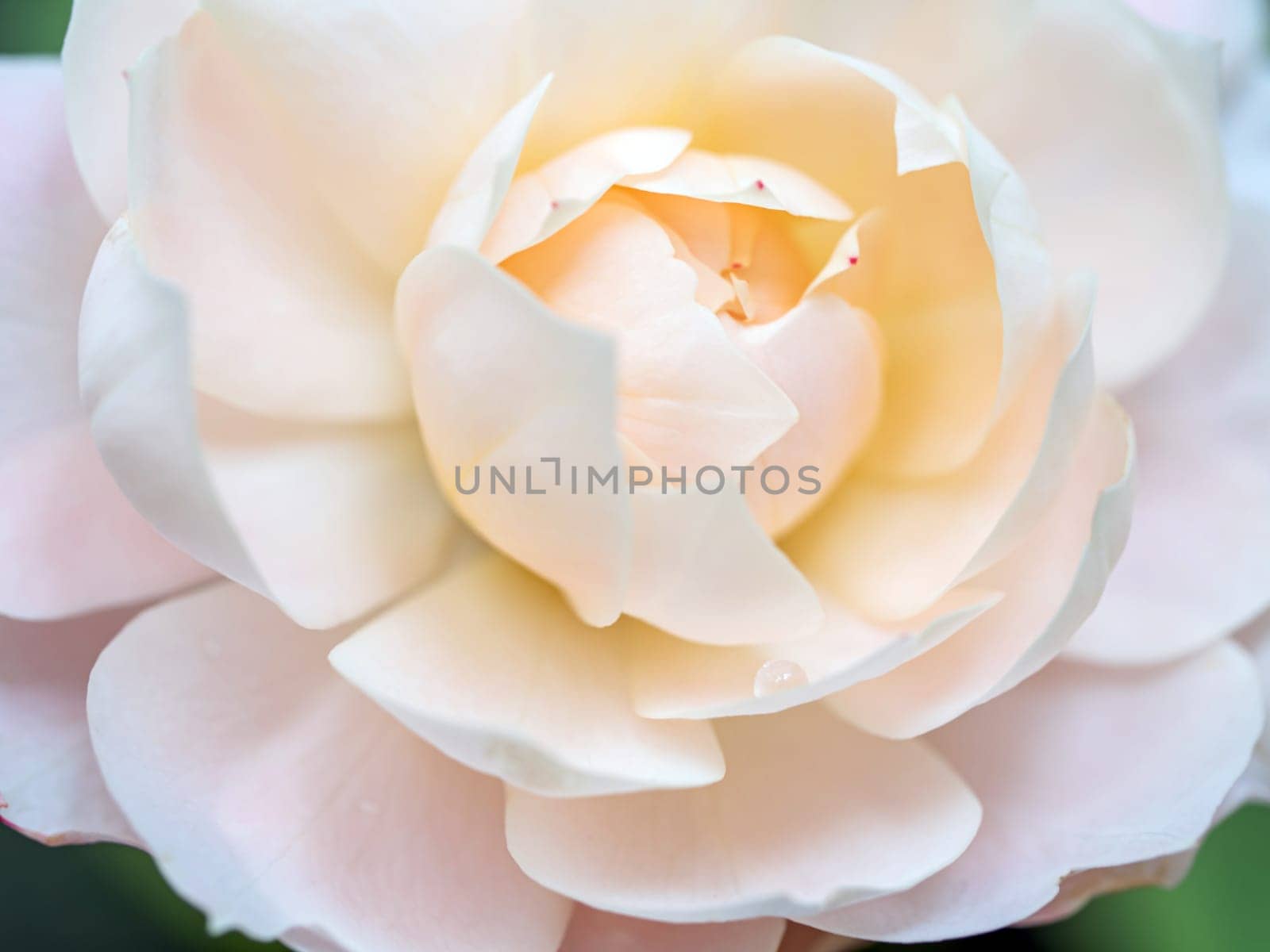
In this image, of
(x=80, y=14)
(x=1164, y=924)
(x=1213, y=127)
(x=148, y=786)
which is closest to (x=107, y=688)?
(x=148, y=786)

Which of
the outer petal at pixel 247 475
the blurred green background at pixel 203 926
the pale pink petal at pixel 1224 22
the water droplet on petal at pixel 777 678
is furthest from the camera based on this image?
the blurred green background at pixel 203 926

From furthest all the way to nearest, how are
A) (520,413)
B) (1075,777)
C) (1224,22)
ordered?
(1224,22), (1075,777), (520,413)

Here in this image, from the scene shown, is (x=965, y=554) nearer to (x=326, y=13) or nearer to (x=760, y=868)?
(x=760, y=868)

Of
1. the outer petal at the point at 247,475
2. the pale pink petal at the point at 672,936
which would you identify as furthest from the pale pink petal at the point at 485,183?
the pale pink petal at the point at 672,936

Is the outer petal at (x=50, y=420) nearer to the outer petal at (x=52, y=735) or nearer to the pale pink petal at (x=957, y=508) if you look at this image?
the outer petal at (x=52, y=735)

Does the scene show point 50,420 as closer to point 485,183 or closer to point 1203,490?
point 485,183

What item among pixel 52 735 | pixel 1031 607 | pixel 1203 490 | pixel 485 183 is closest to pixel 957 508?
pixel 1031 607

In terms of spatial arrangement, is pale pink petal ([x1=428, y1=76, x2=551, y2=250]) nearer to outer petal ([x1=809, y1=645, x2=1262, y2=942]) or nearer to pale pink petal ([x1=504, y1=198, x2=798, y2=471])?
pale pink petal ([x1=504, y1=198, x2=798, y2=471])
